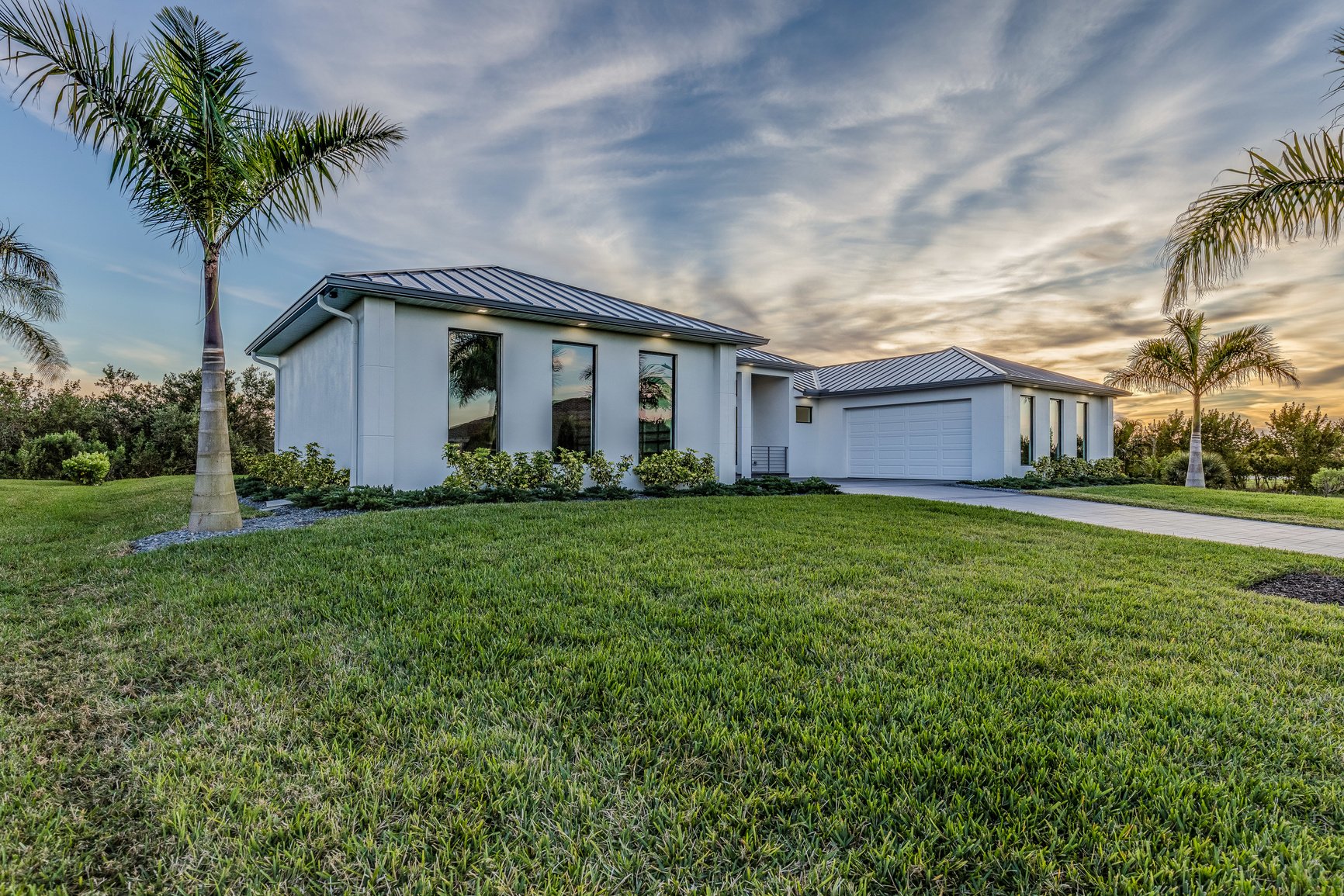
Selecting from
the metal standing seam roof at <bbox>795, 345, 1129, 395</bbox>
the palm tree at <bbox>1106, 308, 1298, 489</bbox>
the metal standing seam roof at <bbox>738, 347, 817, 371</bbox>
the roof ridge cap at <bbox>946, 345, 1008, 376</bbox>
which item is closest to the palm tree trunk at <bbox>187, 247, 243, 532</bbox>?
the metal standing seam roof at <bbox>738, 347, 817, 371</bbox>

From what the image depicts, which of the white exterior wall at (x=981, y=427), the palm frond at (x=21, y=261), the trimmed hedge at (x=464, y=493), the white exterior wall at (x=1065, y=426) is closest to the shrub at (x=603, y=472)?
the trimmed hedge at (x=464, y=493)

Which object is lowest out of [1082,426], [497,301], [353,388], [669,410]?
[669,410]

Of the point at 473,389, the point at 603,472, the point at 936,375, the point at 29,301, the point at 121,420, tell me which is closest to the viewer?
the point at 473,389

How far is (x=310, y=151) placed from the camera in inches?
288

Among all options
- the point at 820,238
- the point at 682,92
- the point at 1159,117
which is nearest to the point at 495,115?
the point at 682,92

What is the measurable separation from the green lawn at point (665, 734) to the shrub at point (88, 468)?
17.0m

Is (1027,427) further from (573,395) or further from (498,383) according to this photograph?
(498,383)

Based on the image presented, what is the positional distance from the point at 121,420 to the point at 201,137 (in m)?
21.2

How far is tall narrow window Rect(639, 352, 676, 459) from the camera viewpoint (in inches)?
441

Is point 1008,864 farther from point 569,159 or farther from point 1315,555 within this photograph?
point 569,159

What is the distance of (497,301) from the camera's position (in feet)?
30.5

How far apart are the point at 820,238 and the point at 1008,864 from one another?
12092mm

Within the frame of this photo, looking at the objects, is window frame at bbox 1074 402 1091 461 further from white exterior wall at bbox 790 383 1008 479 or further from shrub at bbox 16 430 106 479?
shrub at bbox 16 430 106 479

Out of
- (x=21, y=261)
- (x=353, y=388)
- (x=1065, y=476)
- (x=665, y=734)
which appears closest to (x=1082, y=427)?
(x=1065, y=476)
